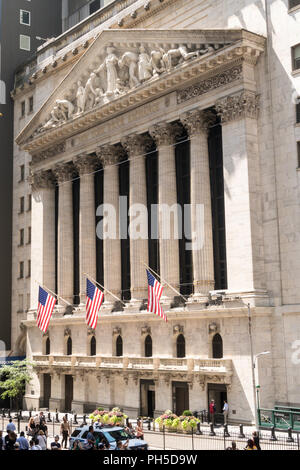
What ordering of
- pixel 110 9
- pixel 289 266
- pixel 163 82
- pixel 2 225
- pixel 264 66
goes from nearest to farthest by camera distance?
pixel 289 266 → pixel 264 66 → pixel 163 82 → pixel 110 9 → pixel 2 225

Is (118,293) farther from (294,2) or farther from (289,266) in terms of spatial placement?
(294,2)

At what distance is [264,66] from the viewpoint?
149 feet

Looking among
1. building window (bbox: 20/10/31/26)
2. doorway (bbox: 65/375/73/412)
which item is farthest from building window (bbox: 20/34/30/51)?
doorway (bbox: 65/375/73/412)

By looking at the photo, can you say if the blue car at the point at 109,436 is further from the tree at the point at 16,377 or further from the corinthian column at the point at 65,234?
the tree at the point at 16,377

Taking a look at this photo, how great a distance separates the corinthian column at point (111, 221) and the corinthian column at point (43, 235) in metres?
10.6

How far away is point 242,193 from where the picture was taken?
146 feet

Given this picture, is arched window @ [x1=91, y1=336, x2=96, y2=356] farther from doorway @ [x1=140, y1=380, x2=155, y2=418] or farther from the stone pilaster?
the stone pilaster

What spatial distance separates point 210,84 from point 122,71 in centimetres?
1131

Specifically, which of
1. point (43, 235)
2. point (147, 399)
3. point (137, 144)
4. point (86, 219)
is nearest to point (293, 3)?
point (137, 144)

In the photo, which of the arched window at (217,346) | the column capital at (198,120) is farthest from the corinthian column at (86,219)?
the arched window at (217,346)

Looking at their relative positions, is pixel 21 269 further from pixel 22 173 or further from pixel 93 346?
pixel 93 346

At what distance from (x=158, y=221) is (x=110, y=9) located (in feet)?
77.5

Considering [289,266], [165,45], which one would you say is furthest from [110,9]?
[289,266]

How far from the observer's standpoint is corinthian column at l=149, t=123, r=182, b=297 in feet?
164
